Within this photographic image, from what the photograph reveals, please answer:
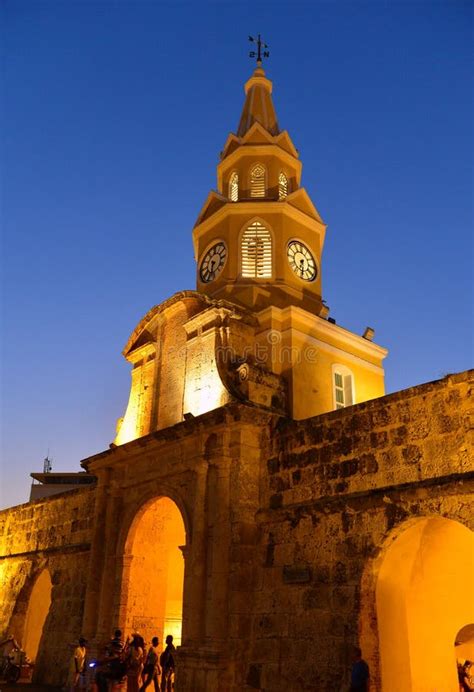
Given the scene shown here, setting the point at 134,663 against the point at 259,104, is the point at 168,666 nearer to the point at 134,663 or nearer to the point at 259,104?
the point at 134,663

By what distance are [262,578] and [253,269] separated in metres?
9.72

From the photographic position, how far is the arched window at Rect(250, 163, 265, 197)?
21.4 m

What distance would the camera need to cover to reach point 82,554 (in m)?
18.8

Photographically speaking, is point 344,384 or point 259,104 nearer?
point 344,384

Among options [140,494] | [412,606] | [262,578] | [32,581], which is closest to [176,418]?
[140,494]

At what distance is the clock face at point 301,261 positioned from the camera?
65.6 feet

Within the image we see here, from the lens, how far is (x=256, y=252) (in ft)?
65.1

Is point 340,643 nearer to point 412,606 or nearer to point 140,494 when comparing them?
point 412,606

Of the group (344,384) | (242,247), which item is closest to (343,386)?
(344,384)

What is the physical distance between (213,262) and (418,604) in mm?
12072

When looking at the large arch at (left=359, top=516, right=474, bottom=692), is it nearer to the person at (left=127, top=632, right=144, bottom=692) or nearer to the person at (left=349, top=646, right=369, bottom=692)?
the person at (left=349, top=646, right=369, bottom=692)

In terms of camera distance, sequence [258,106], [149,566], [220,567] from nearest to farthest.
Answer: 1. [220,567]
2. [149,566]
3. [258,106]

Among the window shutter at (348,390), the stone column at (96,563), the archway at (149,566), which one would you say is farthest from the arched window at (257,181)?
the archway at (149,566)


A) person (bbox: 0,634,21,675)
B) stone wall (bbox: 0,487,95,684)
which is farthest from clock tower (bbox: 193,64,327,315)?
person (bbox: 0,634,21,675)
